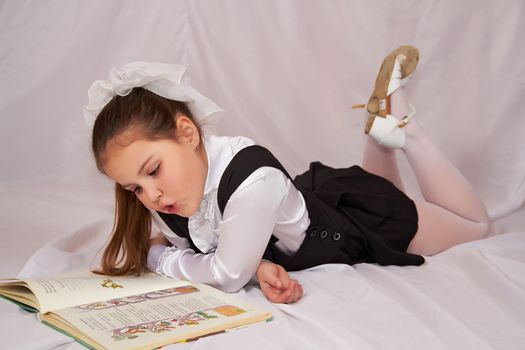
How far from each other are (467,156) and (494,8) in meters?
0.52

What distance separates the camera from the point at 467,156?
2.28 meters

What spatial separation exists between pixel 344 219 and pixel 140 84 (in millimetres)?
578

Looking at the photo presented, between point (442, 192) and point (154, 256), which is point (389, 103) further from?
point (154, 256)

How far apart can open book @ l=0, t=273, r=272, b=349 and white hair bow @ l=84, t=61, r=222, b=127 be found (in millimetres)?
389

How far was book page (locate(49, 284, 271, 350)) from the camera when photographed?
1061 millimetres

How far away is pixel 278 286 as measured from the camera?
1312mm

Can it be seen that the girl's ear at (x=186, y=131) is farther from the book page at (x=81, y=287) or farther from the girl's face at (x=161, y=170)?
the book page at (x=81, y=287)

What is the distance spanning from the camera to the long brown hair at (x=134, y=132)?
54.5 inches

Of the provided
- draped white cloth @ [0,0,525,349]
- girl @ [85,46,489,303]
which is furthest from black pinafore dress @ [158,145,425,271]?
draped white cloth @ [0,0,525,349]

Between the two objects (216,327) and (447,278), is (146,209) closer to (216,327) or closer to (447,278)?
(216,327)

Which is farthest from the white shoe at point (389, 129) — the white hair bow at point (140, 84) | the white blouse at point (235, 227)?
the white hair bow at point (140, 84)

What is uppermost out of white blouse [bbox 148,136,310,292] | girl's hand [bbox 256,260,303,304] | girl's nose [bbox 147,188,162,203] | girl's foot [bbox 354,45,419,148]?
girl's foot [bbox 354,45,419,148]

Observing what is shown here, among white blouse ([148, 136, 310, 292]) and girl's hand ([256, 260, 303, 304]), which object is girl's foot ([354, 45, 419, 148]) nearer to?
white blouse ([148, 136, 310, 292])

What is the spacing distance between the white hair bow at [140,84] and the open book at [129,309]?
39cm
